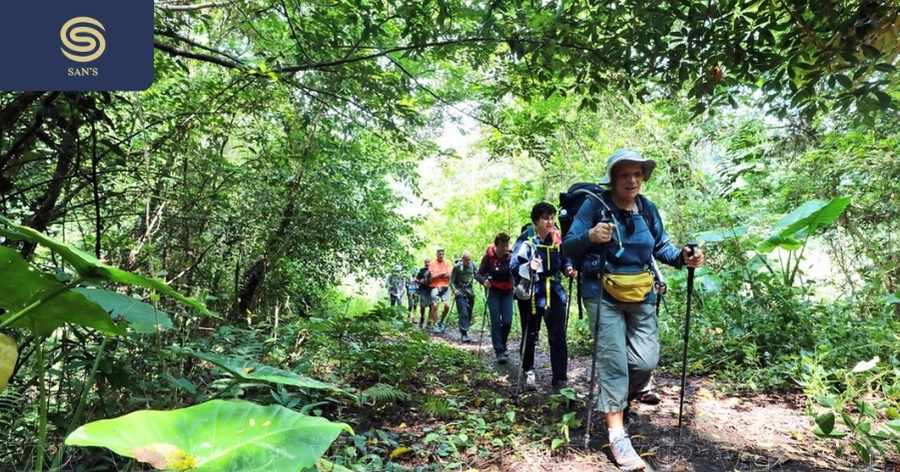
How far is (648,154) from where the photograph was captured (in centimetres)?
1009

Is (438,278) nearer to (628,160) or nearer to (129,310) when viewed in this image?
(628,160)

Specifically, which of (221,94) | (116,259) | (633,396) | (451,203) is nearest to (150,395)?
(116,259)

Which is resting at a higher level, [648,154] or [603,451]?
[648,154]

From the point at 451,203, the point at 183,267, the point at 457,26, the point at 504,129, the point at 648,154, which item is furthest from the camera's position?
the point at 451,203

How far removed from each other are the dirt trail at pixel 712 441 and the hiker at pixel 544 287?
528 mm

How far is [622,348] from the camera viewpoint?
3.43 m

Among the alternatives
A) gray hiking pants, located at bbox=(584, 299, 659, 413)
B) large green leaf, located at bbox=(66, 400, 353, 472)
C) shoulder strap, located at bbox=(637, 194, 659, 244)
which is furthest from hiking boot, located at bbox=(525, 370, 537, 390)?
large green leaf, located at bbox=(66, 400, 353, 472)

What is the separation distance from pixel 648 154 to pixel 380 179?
18.6ft

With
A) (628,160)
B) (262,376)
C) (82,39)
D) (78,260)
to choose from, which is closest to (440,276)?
(628,160)

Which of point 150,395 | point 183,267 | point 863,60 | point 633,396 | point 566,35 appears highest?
point 566,35

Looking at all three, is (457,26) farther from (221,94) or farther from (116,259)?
(116,259)

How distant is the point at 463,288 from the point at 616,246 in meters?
6.99

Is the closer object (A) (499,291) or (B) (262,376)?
(B) (262,376)

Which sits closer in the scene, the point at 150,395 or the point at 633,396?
the point at 150,395
